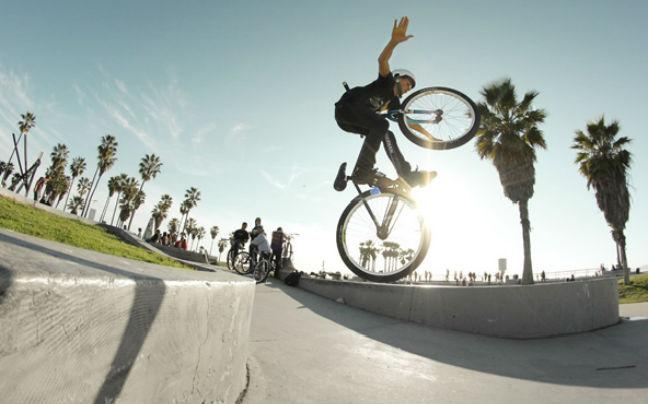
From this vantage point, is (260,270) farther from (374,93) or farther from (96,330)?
(96,330)

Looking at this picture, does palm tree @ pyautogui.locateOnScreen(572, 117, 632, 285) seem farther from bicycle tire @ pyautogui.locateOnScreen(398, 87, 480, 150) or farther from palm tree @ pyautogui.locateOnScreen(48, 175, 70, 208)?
palm tree @ pyautogui.locateOnScreen(48, 175, 70, 208)

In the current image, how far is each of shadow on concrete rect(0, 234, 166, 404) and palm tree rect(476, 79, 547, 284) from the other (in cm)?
2080

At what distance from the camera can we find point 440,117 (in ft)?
14.2

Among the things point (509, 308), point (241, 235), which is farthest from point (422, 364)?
point (241, 235)

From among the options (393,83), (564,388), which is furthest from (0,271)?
(564,388)

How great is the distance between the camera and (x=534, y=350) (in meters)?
7.56

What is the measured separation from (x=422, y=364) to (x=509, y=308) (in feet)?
14.9

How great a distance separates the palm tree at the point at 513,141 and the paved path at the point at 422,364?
1173cm

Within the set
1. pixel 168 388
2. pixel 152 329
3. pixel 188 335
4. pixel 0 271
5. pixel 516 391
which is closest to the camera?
pixel 0 271

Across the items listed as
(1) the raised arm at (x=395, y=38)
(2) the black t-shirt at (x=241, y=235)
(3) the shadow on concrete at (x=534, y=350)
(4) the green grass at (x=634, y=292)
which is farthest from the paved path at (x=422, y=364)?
(4) the green grass at (x=634, y=292)

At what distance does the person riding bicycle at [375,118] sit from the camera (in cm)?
388

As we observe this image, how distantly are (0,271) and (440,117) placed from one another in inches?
167

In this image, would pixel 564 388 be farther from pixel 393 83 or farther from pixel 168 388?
pixel 168 388

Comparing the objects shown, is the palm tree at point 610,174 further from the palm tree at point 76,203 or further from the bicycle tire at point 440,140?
the palm tree at point 76,203
